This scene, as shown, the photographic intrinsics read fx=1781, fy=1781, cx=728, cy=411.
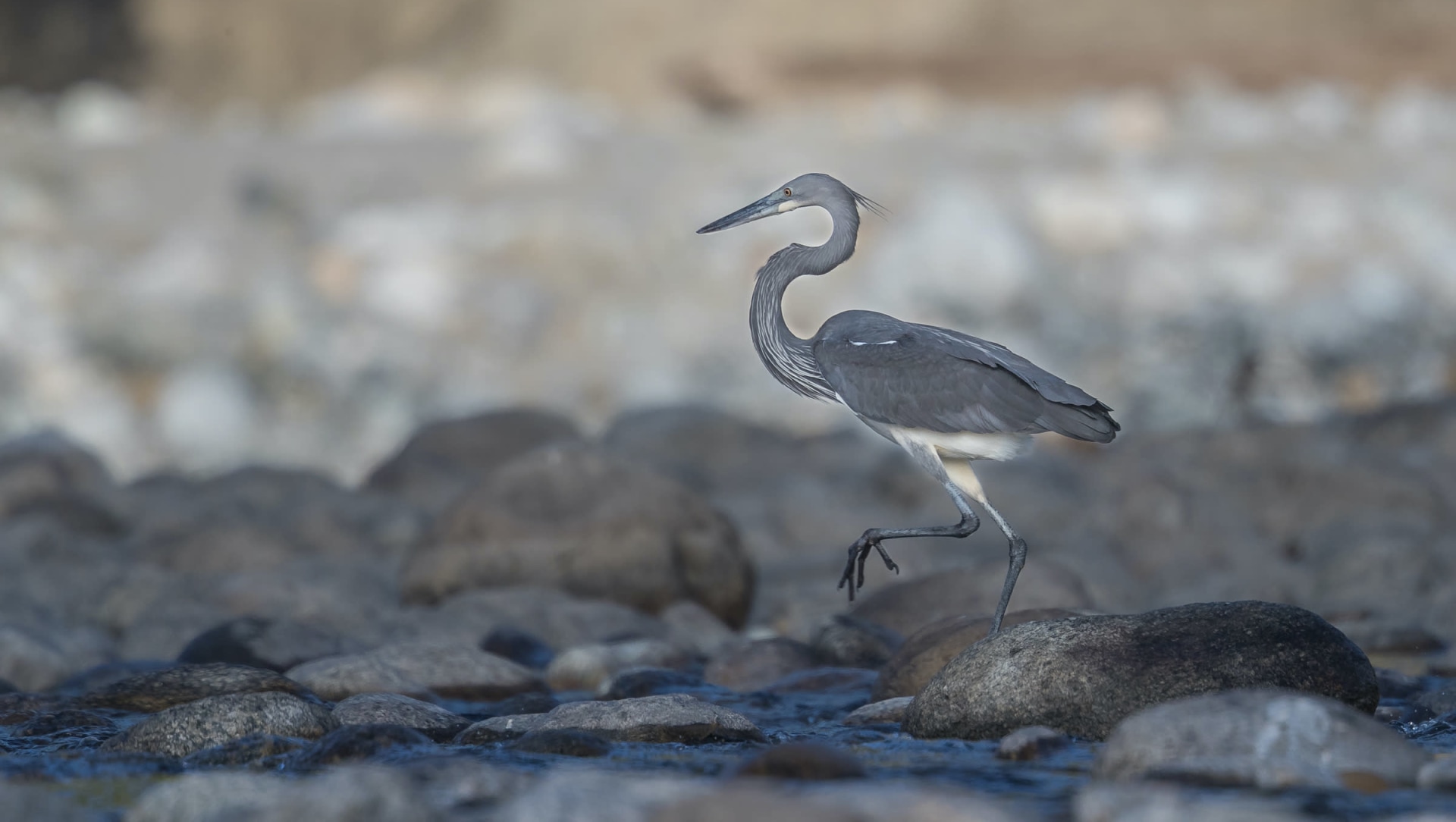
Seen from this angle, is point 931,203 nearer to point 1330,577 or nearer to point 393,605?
point 1330,577

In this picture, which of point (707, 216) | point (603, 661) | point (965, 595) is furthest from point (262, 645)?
point (707, 216)

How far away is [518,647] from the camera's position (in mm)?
8789

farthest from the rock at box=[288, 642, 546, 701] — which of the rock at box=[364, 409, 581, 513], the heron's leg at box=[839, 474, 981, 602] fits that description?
the rock at box=[364, 409, 581, 513]

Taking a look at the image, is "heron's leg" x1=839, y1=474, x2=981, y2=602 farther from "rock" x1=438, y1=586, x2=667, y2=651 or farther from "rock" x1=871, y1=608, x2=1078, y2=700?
"rock" x1=438, y1=586, x2=667, y2=651

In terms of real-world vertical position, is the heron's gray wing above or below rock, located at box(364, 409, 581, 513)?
above

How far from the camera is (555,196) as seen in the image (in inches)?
997

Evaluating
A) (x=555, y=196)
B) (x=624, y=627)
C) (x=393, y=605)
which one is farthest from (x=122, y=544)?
(x=555, y=196)

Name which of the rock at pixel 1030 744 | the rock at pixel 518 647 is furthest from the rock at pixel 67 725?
the rock at pixel 1030 744

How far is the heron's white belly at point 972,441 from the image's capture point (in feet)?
23.6

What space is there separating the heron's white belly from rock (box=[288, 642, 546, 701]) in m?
2.03

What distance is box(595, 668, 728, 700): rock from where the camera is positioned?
7449mm

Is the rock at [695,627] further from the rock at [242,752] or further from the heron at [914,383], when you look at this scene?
the rock at [242,752]

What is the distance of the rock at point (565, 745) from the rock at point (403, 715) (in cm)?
50

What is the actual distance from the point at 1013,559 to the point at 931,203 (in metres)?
17.0
